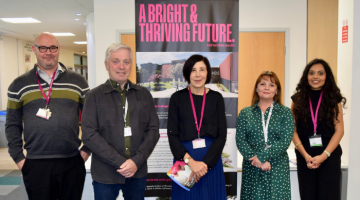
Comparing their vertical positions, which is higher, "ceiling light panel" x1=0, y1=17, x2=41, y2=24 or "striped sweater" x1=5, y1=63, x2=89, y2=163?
"ceiling light panel" x1=0, y1=17, x2=41, y2=24

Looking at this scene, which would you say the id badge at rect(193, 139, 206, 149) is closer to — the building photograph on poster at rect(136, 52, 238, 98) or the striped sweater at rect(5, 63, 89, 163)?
the building photograph on poster at rect(136, 52, 238, 98)

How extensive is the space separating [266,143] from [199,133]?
1.77 feet

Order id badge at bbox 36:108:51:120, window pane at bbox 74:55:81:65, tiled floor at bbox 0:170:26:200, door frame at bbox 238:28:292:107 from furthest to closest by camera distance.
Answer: window pane at bbox 74:55:81:65 → door frame at bbox 238:28:292:107 → tiled floor at bbox 0:170:26:200 → id badge at bbox 36:108:51:120

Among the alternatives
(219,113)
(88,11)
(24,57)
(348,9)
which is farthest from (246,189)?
(24,57)

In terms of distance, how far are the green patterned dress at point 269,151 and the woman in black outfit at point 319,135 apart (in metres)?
0.25

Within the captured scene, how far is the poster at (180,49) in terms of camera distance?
2.30 metres

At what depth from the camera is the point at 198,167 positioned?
6.03 feet

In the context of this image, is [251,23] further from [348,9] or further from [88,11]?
[88,11]

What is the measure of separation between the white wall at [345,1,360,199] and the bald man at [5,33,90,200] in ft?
5.66

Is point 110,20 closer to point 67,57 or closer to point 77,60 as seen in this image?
point 67,57

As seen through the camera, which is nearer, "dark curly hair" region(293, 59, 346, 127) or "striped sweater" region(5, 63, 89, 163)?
"striped sweater" region(5, 63, 89, 163)

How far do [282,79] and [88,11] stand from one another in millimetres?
4342

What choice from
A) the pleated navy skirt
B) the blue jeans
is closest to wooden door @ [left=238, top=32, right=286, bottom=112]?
the pleated navy skirt

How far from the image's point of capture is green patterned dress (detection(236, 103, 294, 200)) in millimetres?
1929
